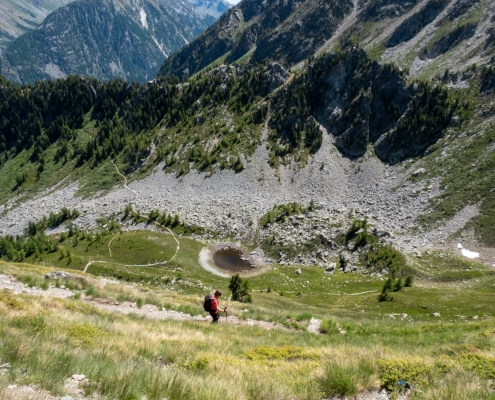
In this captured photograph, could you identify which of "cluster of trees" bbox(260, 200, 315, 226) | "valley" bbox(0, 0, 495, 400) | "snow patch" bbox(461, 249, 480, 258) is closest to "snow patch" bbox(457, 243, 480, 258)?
"snow patch" bbox(461, 249, 480, 258)

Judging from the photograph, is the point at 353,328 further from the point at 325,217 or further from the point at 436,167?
the point at 436,167

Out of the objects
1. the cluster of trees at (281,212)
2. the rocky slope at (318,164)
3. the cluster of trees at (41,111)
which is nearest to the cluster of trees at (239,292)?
the rocky slope at (318,164)

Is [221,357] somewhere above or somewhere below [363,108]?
below

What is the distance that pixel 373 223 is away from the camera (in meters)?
70.4

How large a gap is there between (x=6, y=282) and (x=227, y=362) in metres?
23.1

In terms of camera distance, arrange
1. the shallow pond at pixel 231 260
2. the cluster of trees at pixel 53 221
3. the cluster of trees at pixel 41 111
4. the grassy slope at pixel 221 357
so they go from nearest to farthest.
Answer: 1. the grassy slope at pixel 221 357
2. the shallow pond at pixel 231 260
3. the cluster of trees at pixel 53 221
4. the cluster of trees at pixel 41 111

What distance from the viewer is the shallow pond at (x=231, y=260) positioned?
6381 centimetres

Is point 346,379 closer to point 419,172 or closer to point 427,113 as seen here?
point 419,172

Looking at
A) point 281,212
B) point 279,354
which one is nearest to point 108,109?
point 281,212

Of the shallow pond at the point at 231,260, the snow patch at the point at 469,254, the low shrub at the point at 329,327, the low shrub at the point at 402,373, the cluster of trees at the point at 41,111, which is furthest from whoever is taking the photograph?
the cluster of trees at the point at 41,111

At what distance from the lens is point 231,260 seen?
66.4 m

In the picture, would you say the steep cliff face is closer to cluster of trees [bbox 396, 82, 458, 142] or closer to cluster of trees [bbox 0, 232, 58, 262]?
cluster of trees [bbox 396, 82, 458, 142]

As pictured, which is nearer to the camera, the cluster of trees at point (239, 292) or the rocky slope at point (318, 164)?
the cluster of trees at point (239, 292)

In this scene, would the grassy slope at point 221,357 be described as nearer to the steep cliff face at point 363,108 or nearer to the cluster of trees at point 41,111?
the steep cliff face at point 363,108
